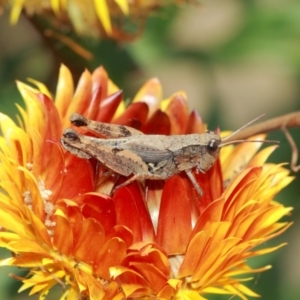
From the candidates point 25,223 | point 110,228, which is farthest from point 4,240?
point 110,228

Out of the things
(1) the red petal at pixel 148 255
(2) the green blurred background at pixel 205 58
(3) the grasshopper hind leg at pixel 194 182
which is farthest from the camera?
(2) the green blurred background at pixel 205 58

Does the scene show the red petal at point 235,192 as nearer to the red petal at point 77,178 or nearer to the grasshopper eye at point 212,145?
the grasshopper eye at point 212,145

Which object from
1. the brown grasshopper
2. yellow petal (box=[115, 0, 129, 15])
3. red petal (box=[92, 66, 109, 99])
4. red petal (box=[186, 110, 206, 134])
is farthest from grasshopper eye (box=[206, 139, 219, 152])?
yellow petal (box=[115, 0, 129, 15])

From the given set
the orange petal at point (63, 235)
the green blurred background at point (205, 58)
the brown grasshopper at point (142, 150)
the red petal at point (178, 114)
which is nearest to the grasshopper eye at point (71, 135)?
the brown grasshopper at point (142, 150)

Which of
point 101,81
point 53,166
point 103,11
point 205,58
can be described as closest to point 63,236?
point 53,166

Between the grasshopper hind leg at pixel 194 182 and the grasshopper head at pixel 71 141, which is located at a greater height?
the grasshopper head at pixel 71 141

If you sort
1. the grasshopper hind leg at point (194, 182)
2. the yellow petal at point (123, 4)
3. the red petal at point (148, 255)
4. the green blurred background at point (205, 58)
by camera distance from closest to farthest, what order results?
the red petal at point (148, 255) → the grasshopper hind leg at point (194, 182) → the yellow petal at point (123, 4) → the green blurred background at point (205, 58)

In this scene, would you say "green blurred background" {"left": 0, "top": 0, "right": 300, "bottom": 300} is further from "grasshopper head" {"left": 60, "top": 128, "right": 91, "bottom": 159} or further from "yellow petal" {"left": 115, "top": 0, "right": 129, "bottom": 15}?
"grasshopper head" {"left": 60, "top": 128, "right": 91, "bottom": 159}
